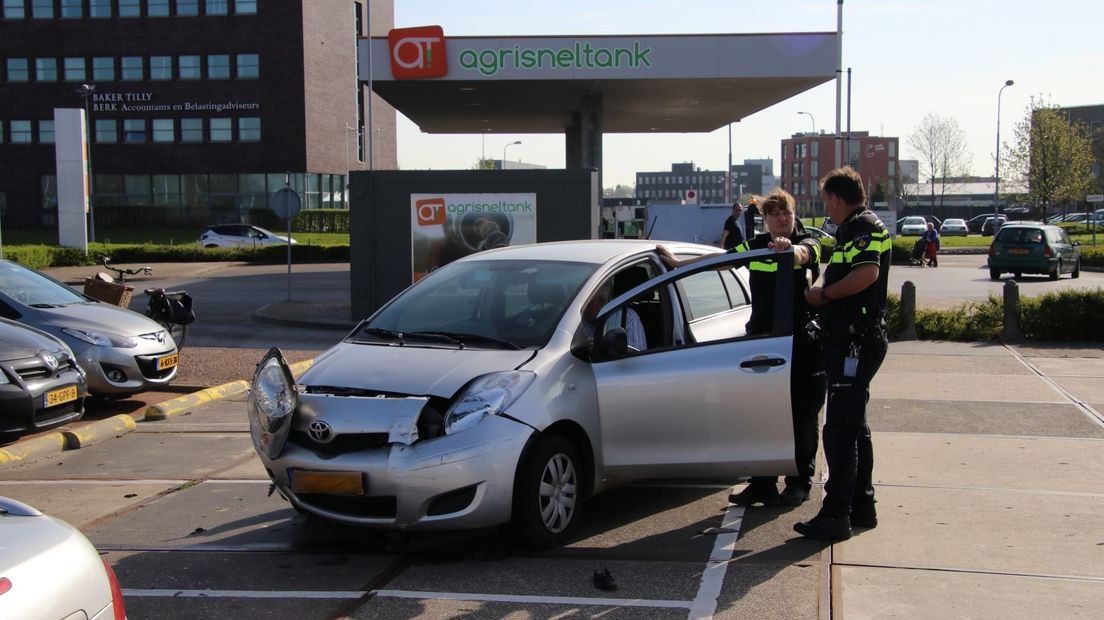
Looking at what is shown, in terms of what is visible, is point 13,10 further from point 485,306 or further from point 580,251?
point 485,306

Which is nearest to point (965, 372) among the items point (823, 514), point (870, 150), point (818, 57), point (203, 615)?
point (823, 514)

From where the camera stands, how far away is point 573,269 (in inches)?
252

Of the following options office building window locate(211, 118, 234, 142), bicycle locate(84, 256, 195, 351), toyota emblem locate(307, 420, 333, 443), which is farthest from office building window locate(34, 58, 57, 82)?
toyota emblem locate(307, 420, 333, 443)

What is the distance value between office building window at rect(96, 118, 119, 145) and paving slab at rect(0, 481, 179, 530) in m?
56.3

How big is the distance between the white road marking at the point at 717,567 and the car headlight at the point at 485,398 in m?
1.31

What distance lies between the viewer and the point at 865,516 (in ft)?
19.7

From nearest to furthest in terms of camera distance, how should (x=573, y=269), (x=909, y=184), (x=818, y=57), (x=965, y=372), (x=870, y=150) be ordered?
(x=573, y=269), (x=965, y=372), (x=818, y=57), (x=909, y=184), (x=870, y=150)

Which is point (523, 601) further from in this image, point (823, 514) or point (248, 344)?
point (248, 344)

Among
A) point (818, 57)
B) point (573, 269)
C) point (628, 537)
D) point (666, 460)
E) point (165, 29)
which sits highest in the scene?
point (165, 29)

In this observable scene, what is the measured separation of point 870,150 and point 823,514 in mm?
121705

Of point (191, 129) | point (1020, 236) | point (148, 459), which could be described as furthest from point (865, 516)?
point (191, 129)

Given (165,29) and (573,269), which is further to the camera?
(165,29)

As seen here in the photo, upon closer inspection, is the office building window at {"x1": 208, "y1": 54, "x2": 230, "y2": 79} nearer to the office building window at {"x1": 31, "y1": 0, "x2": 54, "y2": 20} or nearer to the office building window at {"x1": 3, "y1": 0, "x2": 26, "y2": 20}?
the office building window at {"x1": 31, "y1": 0, "x2": 54, "y2": 20}

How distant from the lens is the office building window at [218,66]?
5803cm
